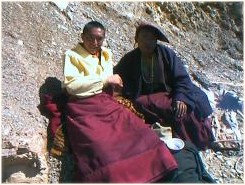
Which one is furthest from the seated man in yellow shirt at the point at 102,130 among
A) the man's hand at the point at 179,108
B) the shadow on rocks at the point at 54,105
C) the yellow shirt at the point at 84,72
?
the man's hand at the point at 179,108

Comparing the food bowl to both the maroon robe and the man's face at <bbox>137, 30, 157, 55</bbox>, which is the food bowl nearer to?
the maroon robe

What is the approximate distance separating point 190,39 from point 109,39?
122 cm

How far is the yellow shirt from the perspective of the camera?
12.9 ft

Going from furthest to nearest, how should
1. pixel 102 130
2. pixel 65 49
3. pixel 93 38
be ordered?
pixel 65 49 < pixel 93 38 < pixel 102 130

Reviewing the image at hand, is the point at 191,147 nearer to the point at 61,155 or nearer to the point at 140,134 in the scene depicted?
the point at 140,134

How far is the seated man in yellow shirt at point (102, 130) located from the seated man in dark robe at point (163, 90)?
22cm

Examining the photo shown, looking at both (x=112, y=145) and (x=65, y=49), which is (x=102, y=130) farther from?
(x=65, y=49)

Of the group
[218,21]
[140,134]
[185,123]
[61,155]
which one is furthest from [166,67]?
[218,21]

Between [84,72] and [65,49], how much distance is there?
923mm

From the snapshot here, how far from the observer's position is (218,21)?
6703mm

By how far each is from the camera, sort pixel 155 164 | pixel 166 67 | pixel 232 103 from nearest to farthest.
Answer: pixel 155 164, pixel 166 67, pixel 232 103

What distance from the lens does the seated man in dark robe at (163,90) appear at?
4152 mm

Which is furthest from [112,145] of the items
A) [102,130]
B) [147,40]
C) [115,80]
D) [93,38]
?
[147,40]

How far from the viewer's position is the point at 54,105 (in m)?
4.17
